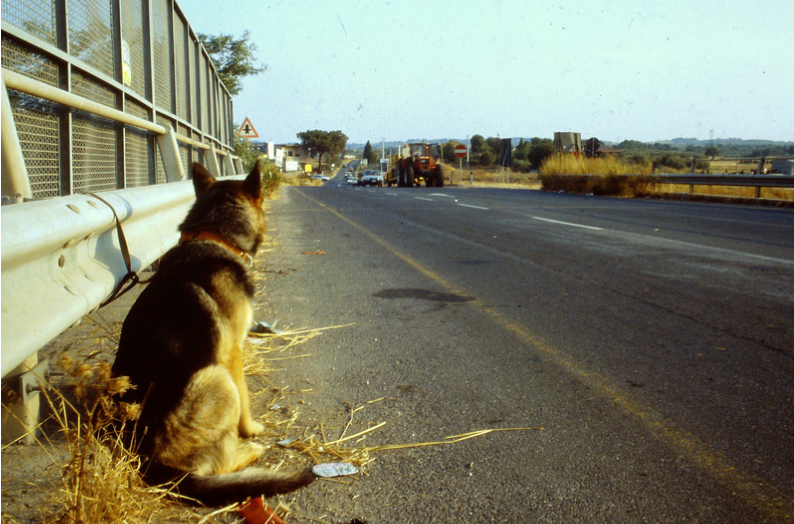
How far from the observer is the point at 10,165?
2432mm

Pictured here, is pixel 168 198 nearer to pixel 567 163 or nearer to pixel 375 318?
pixel 375 318

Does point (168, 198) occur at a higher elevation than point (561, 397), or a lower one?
higher

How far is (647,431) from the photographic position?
312cm

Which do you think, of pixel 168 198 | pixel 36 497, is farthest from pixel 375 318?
A: pixel 36 497

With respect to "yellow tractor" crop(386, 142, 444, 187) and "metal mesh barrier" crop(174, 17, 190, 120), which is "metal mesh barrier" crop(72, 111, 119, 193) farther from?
"yellow tractor" crop(386, 142, 444, 187)

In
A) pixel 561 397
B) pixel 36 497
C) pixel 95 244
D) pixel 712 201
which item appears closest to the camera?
pixel 36 497

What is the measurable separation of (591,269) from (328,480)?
5544 millimetres

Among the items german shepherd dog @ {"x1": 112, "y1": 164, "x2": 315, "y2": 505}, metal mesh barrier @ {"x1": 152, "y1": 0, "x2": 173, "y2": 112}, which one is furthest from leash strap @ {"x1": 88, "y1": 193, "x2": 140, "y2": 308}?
metal mesh barrier @ {"x1": 152, "y1": 0, "x2": 173, "y2": 112}

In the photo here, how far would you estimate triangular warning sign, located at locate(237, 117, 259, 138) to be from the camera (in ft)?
83.8

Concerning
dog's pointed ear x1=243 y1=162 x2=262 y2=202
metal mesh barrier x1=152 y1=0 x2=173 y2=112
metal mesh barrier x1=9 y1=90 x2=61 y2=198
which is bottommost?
dog's pointed ear x1=243 y1=162 x2=262 y2=202

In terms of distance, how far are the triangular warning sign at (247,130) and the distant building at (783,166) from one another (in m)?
18.7

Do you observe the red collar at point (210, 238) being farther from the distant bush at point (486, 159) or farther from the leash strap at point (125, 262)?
the distant bush at point (486, 159)

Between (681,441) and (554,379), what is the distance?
3.14ft

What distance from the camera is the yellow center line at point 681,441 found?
8.10 feet
